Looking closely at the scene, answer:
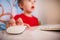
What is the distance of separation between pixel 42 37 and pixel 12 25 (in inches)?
→ 11.1

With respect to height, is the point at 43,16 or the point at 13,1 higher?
the point at 13,1

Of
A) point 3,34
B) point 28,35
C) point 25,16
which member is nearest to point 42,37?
point 28,35

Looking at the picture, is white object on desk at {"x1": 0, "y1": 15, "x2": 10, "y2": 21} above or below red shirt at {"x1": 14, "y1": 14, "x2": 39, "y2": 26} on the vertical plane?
above

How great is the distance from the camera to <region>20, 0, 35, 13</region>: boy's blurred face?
1.04 metres

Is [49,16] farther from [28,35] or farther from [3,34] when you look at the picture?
[3,34]

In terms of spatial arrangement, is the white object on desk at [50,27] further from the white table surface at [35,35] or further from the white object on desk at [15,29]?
the white object on desk at [15,29]

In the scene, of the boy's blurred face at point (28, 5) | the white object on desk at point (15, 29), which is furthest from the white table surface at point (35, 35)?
the boy's blurred face at point (28, 5)

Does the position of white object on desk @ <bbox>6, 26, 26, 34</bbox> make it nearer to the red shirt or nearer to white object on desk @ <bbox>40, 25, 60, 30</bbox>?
the red shirt

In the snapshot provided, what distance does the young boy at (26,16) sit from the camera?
1045 mm

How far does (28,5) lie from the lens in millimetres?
1046

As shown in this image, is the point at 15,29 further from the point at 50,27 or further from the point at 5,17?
the point at 50,27

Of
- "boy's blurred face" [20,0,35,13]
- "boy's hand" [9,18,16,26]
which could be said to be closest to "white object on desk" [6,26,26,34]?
"boy's hand" [9,18,16,26]

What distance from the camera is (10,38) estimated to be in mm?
1003

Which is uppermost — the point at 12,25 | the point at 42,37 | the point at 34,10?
the point at 34,10
